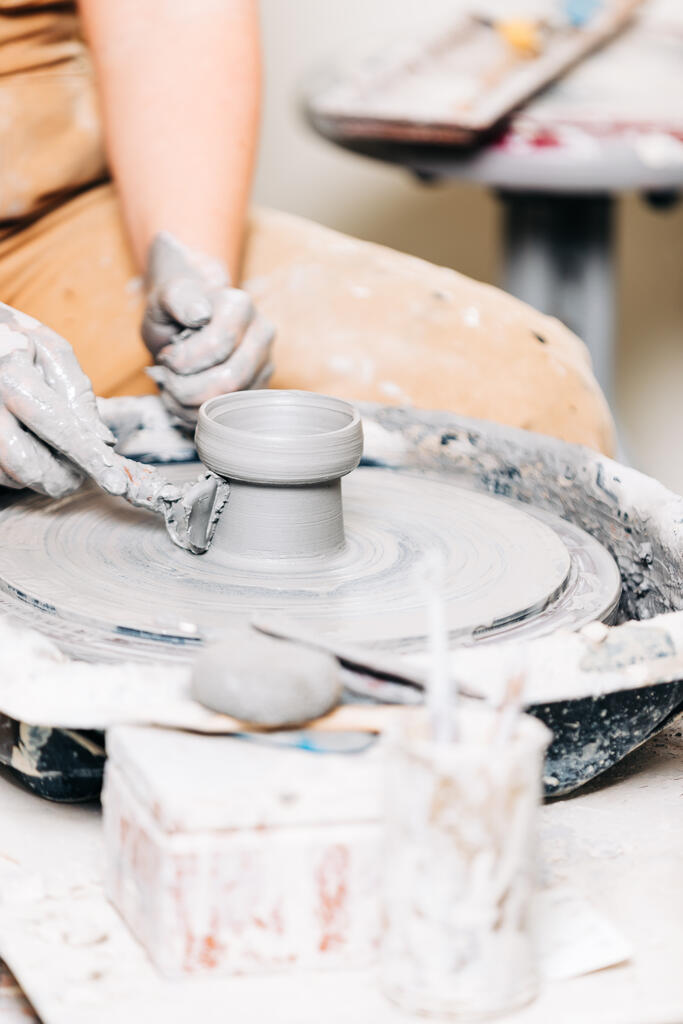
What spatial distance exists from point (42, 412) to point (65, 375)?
7cm

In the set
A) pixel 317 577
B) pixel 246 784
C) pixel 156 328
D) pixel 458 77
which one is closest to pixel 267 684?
pixel 246 784

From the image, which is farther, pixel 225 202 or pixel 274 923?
pixel 225 202

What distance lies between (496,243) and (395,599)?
3320 mm

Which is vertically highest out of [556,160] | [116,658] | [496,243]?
[116,658]

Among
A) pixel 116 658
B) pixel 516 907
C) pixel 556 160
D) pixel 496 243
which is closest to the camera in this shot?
pixel 516 907

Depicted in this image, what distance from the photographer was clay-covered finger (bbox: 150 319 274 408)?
1602 mm

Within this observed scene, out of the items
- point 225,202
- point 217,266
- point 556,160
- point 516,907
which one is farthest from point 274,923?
point 556,160

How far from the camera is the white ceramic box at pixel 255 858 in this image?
2.97ft

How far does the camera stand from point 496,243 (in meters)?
4.38

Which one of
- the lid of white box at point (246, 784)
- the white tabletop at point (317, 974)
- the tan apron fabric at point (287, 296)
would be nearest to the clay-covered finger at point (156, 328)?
the tan apron fabric at point (287, 296)

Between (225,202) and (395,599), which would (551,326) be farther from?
(395,599)

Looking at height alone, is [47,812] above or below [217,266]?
below

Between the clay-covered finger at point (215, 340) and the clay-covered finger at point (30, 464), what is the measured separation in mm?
289

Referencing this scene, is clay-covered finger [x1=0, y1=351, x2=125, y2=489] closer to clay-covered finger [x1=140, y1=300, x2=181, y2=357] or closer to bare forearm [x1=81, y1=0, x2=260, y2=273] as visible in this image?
clay-covered finger [x1=140, y1=300, x2=181, y2=357]
